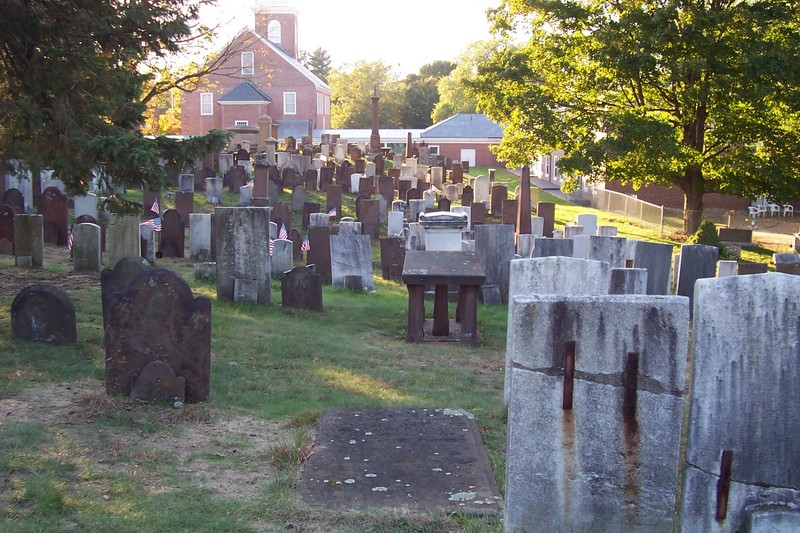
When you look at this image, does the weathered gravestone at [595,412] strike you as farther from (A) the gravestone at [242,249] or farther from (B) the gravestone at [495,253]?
(B) the gravestone at [495,253]

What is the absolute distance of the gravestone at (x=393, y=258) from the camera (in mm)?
17109

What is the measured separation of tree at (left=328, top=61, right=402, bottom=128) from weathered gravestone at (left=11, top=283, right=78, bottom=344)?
216 feet

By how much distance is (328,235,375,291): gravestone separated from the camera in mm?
15484

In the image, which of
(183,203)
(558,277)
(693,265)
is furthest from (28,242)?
(693,265)

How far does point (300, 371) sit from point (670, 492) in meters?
5.35

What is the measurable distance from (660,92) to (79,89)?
19127 mm

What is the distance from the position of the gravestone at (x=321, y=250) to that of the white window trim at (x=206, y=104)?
4696 centimetres

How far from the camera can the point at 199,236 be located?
16703 millimetres

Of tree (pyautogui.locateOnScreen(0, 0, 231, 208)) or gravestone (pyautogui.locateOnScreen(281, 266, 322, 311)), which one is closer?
tree (pyautogui.locateOnScreen(0, 0, 231, 208))

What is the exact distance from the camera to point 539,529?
171 inches

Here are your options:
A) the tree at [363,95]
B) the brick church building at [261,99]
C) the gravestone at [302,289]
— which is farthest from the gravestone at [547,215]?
the tree at [363,95]

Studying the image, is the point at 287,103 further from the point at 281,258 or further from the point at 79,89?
the point at 79,89

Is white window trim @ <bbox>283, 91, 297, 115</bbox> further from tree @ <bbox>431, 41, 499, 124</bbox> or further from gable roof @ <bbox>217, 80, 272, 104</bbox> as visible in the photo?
tree @ <bbox>431, 41, 499, 124</bbox>

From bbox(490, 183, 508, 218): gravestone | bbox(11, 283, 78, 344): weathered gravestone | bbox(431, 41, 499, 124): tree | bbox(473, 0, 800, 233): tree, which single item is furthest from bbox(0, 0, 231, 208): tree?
bbox(431, 41, 499, 124): tree
